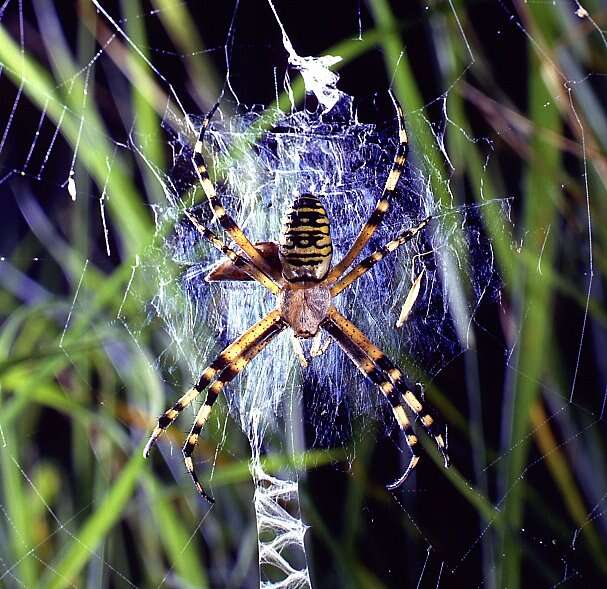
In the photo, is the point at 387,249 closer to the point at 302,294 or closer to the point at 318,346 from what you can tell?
the point at 302,294

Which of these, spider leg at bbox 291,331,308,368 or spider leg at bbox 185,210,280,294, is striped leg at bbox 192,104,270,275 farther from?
spider leg at bbox 291,331,308,368

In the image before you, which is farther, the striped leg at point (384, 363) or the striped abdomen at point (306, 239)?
the striped leg at point (384, 363)

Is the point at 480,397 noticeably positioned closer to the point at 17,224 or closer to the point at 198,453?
the point at 198,453

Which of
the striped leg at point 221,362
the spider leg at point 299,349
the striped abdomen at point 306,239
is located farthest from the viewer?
the spider leg at point 299,349

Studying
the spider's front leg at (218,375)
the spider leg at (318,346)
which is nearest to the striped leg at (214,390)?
the spider's front leg at (218,375)

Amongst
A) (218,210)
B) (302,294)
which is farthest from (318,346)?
(218,210)

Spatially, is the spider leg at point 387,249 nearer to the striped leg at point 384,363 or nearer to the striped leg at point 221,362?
the striped leg at point 384,363

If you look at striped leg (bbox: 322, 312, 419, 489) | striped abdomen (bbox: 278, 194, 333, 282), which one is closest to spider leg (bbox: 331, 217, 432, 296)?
striped abdomen (bbox: 278, 194, 333, 282)
